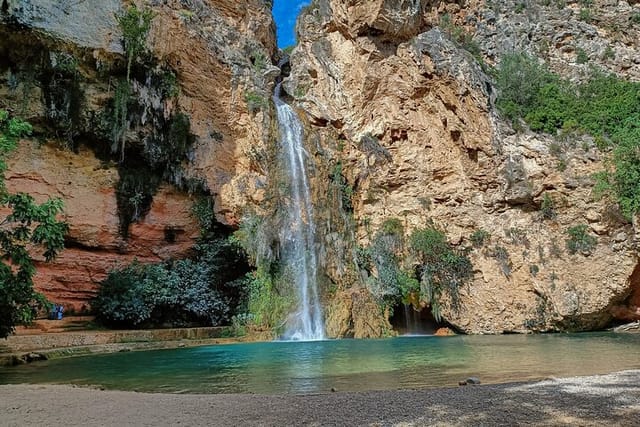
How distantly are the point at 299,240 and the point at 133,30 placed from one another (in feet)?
34.9

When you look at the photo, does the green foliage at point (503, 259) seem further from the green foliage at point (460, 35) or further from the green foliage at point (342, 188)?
the green foliage at point (460, 35)

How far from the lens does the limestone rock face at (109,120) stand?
16.1 m

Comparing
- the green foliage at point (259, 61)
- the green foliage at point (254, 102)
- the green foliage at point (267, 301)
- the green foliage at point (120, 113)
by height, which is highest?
the green foliage at point (259, 61)

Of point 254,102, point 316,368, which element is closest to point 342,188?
point 254,102

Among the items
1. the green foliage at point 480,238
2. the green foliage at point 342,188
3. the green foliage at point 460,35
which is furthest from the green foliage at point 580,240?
the green foliage at point 460,35

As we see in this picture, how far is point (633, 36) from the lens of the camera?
26438 mm

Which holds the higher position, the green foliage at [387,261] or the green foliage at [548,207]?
the green foliage at [548,207]

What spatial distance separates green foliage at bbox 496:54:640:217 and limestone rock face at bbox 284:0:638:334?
33.6 inches

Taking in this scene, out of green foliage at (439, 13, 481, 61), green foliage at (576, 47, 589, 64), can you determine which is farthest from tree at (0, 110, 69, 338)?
green foliage at (576, 47, 589, 64)

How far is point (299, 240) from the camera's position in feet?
63.5

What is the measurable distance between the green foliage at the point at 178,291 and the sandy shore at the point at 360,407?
10.4 m

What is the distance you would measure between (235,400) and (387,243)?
642 inches

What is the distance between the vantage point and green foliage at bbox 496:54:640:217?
18.2 m

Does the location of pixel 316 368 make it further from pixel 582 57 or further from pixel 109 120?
pixel 582 57
